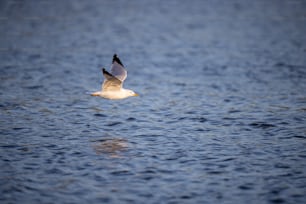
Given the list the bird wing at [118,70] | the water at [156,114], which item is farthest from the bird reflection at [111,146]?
the bird wing at [118,70]

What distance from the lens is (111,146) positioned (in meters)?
11.7

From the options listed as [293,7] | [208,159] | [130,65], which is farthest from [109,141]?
[293,7]

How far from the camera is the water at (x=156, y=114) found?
32.0ft

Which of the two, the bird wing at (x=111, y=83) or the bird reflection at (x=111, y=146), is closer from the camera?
the bird reflection at (x=111, y=146)

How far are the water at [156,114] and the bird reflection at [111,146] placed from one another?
0.03 m

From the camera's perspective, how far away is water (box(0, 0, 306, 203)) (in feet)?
32.0

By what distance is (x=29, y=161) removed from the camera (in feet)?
35.6

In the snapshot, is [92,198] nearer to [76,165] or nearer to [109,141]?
[76,165]

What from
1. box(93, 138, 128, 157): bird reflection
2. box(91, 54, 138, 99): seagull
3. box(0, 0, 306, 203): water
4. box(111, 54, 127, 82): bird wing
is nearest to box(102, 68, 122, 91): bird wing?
box(91, 54, 138, 99): seagull

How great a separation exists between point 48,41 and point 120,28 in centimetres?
518

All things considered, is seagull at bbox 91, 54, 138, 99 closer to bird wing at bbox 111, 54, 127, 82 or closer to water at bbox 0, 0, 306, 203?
bird wing at bbox 111, 54, 127, 82

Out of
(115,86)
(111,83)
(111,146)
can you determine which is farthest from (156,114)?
(111,146)

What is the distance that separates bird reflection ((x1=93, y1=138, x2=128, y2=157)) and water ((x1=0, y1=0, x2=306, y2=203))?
0.08 feet

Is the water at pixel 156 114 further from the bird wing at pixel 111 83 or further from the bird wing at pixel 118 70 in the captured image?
the bird wing at pixel 118 70
